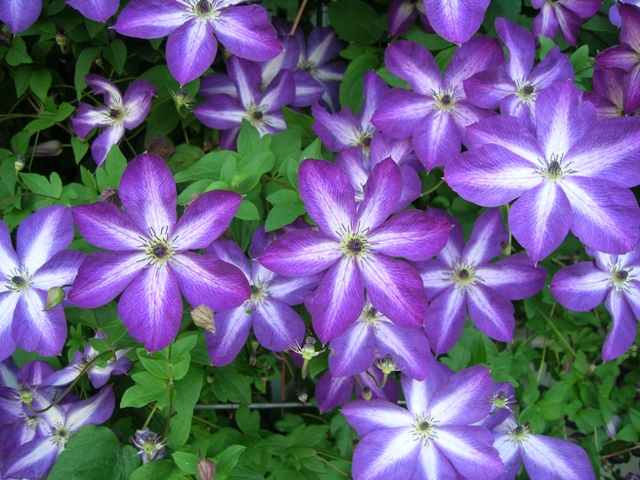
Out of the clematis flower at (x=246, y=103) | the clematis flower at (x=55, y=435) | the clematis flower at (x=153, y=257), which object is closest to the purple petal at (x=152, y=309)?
the clematis flower at (x=153, y=257)

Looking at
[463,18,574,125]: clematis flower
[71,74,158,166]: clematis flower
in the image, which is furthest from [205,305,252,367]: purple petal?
[463,18,574,125]: clematis flower

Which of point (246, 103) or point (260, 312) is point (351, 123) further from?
point (260, 312)

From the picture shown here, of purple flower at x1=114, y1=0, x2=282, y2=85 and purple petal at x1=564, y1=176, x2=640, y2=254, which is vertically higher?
purple petal at x1=564, y1=176, x2=640, y2=254

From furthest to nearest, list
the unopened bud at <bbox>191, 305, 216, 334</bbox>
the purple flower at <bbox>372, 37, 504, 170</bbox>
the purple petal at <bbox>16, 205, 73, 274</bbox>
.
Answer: the purple flower at <bbox>372, 37, 504, 170</bbox>
the purple petal at <bbox>16, 205, 73, 274</bbox>
the unopened bud at <bbox>191, 305, 216, 334</bbox>

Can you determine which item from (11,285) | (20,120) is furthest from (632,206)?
(20,120)

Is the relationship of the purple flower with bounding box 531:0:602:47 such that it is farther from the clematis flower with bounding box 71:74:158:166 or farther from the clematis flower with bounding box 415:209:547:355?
the clematis flower with bounding box 71:74:158:166

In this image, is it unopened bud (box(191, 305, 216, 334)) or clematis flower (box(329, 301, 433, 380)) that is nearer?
unopened bud (box(191, 305, 216, 334))
